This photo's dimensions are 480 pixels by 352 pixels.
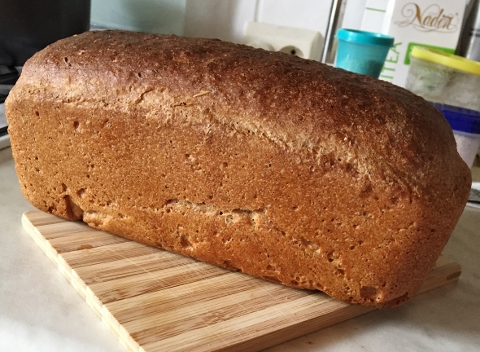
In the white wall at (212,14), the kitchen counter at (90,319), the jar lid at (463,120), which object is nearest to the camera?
the kitchen counter at (90,319)

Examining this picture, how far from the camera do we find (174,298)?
2.38ft

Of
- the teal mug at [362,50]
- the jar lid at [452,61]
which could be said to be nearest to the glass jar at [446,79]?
the jar lid at [452,61]

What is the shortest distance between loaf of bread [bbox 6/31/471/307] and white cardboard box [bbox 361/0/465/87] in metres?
0.91

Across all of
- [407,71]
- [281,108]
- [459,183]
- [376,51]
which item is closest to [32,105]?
[281,108]

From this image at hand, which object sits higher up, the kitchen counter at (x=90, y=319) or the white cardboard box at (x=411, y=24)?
the white cardboard box at (x=411, y=24)

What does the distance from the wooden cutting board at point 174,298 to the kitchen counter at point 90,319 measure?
0.02m

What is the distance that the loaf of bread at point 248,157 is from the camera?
0.69m

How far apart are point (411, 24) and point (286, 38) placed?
1.35 feet

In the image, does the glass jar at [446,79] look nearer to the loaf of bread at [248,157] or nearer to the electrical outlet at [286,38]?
the electrical outlet at [286,38]

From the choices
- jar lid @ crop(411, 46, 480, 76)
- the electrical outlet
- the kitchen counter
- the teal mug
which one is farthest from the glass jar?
the kitchen counter

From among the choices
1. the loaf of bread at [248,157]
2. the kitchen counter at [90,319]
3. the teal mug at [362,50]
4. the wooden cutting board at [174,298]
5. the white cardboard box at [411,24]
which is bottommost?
the kitchen counter at [90,319]

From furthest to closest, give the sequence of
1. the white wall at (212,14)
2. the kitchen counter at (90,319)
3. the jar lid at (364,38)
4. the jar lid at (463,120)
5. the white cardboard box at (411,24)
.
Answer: the white wall at (212,14), the white cardboard box at (411,24), the jar lid at (364,38), the jar lid at (463,120), the kitchen counter at (90,319)

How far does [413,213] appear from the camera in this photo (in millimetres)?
678

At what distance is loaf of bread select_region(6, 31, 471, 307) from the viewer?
69 cm
